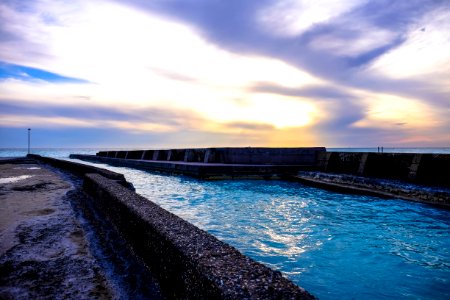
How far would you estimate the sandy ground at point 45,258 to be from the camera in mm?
1939

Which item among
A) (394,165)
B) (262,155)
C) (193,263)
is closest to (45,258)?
(193,263)

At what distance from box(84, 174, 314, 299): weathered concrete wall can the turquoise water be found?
5.34ft

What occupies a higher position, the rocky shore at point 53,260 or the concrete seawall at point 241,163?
the concrete seawall at point 241,163

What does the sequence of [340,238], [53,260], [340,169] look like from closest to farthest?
[53,260], [340,238], [340,169]

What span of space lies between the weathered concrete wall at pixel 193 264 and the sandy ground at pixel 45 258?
16.4 inches

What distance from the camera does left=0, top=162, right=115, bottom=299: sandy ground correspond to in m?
1.94

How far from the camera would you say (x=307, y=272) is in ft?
10.9

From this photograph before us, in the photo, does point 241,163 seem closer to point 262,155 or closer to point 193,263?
point 262,155

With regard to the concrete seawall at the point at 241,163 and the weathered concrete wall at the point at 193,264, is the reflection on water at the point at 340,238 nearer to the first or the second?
the weathered concrete wall at the point at 193,264

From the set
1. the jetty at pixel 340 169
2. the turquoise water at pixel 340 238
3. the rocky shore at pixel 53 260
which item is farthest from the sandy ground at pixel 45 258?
the jetty at pixel 340 169

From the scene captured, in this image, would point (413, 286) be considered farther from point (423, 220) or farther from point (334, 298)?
point (423, 220)

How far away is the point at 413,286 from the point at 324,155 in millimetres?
11329

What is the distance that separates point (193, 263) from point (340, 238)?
3.67m

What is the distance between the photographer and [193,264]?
5.38ft
